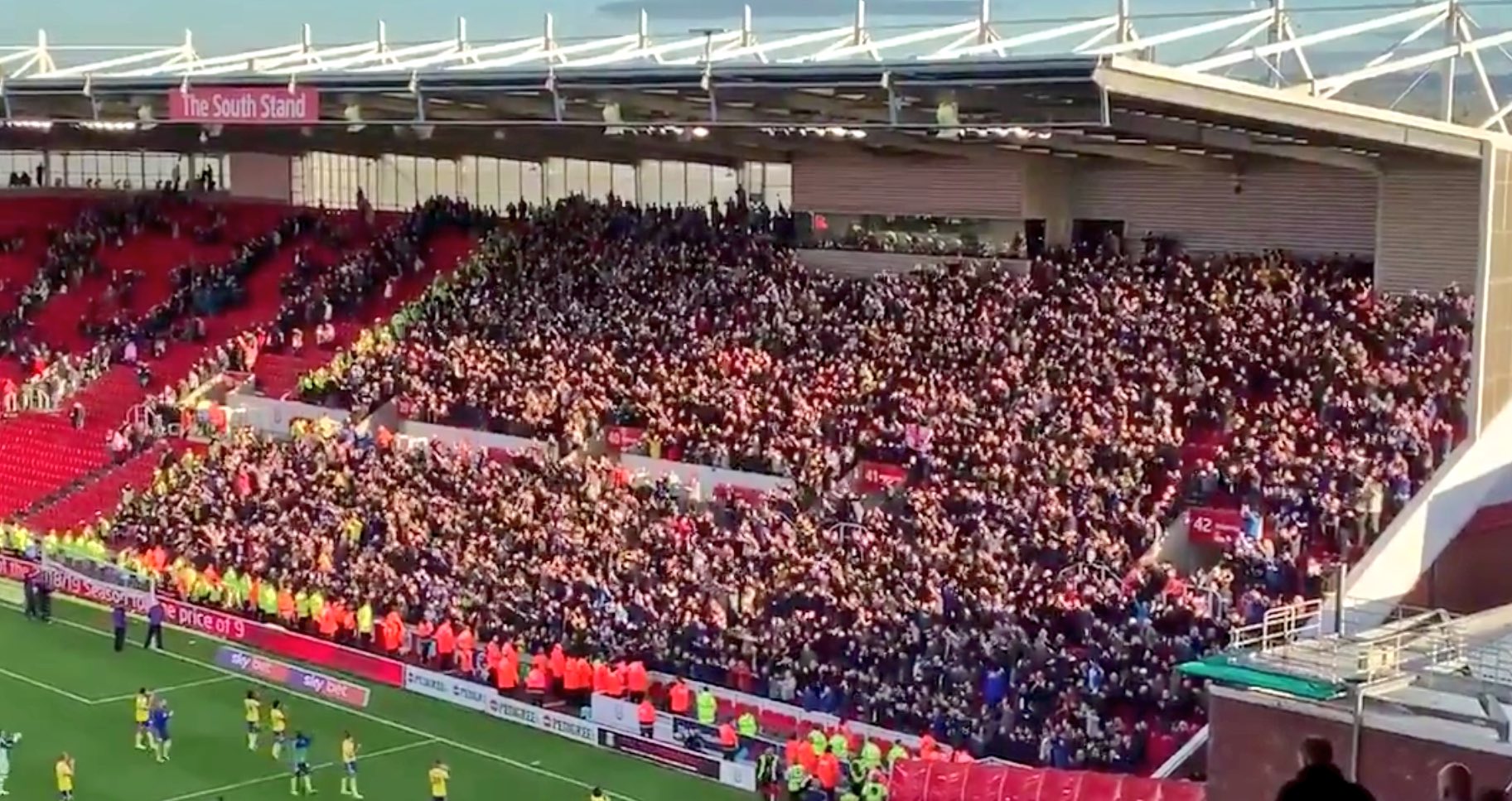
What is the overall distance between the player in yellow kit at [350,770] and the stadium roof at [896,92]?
35.4 ft

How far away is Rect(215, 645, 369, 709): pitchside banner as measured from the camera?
2861 cm

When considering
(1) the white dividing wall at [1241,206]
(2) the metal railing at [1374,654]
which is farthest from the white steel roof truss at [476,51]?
(2) the metal railing at [1374,654]

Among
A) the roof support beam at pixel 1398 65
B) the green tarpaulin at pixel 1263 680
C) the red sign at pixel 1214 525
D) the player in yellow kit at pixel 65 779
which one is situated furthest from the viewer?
the roof support beam at pixel 1398 65

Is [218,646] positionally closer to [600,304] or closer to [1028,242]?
[600,304]

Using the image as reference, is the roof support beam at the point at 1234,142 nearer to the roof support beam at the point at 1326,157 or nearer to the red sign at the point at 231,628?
the roof support beam at the point at 1326,157

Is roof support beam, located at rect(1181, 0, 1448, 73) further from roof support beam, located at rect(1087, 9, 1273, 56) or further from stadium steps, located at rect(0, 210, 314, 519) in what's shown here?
stadium steps, located at rect(0, 210, 314, 519)

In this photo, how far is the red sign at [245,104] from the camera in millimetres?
34719

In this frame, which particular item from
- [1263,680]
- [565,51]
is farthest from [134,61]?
[1263,680]

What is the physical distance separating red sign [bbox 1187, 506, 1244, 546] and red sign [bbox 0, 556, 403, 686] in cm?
1171

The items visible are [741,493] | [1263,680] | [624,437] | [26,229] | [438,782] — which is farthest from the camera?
[26,229]

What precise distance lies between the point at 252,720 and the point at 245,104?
13760 mm

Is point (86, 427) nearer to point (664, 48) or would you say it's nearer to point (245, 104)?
point (245, 104)

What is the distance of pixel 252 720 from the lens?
2605cm

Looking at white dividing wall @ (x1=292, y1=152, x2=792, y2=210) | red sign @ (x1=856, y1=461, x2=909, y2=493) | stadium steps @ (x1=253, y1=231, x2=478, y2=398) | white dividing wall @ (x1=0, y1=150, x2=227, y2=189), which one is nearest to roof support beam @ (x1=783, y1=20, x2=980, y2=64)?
red sign @ (x1=856, y1=461, x2=909, y2=493)
